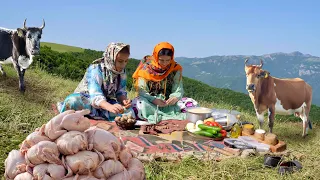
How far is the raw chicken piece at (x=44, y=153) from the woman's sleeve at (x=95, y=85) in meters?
3.72

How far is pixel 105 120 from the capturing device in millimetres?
6965

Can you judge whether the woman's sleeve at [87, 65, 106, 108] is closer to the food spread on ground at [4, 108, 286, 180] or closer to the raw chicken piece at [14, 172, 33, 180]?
the food spread on ground at [4, 108, 286, 180]

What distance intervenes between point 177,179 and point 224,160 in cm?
92

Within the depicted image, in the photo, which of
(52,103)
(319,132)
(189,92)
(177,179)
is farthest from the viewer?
(189,92)

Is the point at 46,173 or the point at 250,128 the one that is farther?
the point at 250,128

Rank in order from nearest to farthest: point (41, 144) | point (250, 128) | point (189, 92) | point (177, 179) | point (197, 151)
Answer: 1. point (41, 144)
2. point (177, 179)
3. point (197, 151)
4. point (250, 128)
5. point (189, 92)

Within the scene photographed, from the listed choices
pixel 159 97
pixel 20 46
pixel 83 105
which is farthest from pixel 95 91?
pixel 20 46

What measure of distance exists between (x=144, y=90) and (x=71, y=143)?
16.1 ft

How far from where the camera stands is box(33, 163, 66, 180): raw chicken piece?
257 cm

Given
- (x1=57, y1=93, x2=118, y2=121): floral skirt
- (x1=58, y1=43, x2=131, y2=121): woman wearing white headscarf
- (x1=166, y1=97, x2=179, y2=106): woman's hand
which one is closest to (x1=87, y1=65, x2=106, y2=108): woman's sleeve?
(x1=58, y1=43, x2=131, y2=121): woman wearing white headscarf

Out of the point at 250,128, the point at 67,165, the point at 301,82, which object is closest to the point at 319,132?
the point at 301,82

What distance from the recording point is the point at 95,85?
21.6 ft

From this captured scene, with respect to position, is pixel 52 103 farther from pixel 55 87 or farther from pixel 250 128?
pixel 250 128

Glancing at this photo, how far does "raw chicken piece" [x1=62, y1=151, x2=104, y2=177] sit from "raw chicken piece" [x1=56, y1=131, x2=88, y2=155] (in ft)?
0.13
